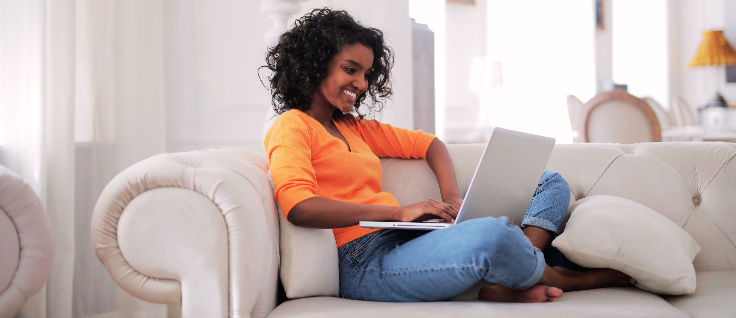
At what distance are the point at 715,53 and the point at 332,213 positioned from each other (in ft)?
19.5

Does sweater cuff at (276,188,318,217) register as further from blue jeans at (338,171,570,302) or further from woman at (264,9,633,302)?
blue jeans at (338,171,570,302)

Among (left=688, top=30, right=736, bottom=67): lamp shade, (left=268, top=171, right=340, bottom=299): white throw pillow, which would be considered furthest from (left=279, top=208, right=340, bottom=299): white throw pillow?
(left=688, top=30, right=736, bottom=67): lamp shade

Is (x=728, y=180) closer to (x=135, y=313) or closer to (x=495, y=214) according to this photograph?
(x=495, y=214)

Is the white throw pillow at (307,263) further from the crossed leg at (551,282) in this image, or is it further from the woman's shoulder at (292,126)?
the crossed leg at (551,282)

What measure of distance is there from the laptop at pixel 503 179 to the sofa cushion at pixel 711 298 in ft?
1.23

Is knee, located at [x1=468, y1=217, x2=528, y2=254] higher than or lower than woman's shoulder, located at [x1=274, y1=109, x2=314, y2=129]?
lower

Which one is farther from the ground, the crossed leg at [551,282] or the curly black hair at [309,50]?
the curly black hair at [309,50]

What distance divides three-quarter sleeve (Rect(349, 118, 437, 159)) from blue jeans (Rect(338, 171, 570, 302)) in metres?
0.34

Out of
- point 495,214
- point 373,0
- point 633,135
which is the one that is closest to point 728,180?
point 495,214

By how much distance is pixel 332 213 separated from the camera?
1160mm

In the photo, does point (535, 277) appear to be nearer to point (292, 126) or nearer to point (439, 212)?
point (439, 212)

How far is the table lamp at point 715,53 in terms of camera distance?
570 cm

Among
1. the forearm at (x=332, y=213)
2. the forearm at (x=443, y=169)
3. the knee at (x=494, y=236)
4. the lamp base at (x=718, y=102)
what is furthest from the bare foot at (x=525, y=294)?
the lamp base at (x=718, y=102)

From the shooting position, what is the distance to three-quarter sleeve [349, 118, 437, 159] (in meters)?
1.61
